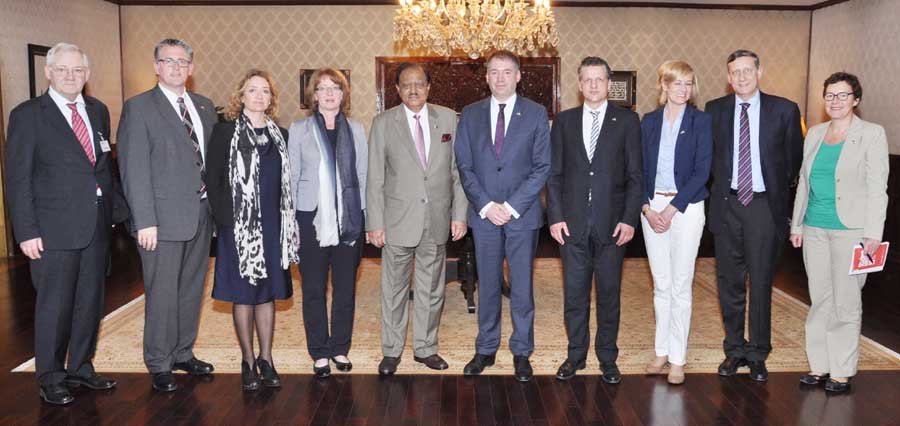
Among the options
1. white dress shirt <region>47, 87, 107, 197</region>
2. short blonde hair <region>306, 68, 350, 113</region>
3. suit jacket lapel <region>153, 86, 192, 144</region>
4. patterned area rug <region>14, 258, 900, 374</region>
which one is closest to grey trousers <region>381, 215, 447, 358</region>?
patterned area rug <region>14, 258, 900, 374</region>

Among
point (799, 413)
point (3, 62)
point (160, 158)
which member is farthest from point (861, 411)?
point (3, 62)

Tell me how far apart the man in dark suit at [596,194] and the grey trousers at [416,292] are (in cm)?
68

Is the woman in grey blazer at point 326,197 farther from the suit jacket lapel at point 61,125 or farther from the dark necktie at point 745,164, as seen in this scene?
the dark necktie at point 745,164

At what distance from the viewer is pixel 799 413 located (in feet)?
11.1

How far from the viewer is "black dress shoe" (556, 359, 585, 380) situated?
3840 mm

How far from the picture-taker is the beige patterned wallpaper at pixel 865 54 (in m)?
7.64

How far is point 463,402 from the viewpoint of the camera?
139 inches

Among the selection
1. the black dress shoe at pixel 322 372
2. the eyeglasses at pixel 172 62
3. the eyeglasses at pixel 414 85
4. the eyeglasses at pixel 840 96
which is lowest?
the black dress shoe at pixel 322 372

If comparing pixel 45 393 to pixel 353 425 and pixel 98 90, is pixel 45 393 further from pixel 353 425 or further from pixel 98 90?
pixel 98 90

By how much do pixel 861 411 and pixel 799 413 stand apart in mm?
317

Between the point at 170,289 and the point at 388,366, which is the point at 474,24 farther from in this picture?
the point at 170,289

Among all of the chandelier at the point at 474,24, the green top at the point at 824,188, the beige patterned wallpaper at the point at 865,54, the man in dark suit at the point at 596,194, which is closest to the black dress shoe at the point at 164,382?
the man in dark suit at the point at 596,194

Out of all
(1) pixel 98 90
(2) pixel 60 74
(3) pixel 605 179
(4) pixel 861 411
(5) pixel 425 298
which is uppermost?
(1) pixel 98 90

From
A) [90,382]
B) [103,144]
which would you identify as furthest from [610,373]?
[103,144]
